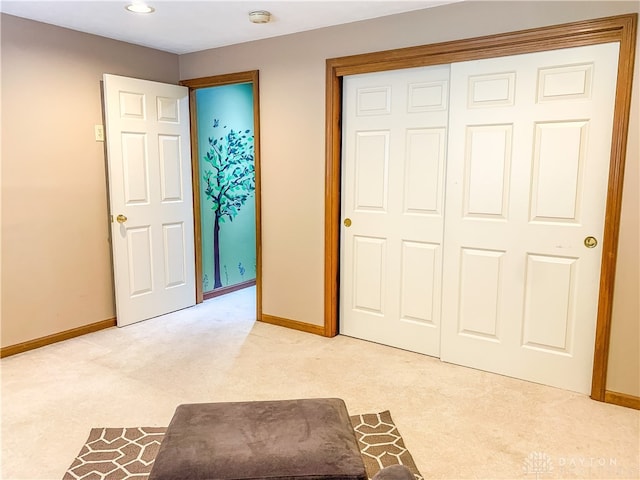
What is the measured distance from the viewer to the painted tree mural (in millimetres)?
4770

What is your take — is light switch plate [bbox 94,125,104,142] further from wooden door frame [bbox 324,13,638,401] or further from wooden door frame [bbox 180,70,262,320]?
wooden door frame [bbox 324,13,638,401]

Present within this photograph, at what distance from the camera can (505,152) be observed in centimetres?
285

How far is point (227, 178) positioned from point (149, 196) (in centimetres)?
109

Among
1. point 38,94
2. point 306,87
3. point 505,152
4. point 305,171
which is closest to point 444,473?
point 505,152

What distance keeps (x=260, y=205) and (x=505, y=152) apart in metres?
1.97

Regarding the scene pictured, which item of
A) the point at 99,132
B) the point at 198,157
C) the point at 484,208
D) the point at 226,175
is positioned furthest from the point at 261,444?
the point at 226,175

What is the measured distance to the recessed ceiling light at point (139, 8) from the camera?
9.64ft

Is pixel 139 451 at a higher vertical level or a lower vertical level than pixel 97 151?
lower

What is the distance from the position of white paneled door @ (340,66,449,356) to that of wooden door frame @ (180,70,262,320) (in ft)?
2.57

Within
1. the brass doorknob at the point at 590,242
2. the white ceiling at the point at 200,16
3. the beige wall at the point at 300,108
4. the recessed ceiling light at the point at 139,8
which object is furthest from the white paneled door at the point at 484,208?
the recessed ceiling light at the point at 139,8

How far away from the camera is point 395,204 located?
336 cm

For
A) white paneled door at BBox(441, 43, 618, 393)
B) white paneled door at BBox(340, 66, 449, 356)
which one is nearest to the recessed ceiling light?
white paneled door at BBox(340, 66, 449, 356)

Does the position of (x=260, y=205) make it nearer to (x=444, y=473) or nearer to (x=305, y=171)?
(x=305, y=171)

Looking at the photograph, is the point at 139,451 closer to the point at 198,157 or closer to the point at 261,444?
the point at 261,444
